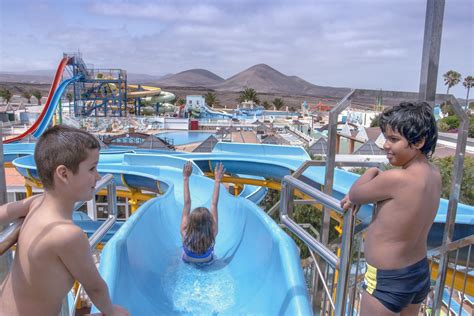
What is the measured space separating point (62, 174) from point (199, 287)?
2239 millimetres

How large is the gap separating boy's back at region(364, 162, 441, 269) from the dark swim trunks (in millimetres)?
26

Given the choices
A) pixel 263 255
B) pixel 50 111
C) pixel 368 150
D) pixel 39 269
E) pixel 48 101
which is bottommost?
pixel 368 150

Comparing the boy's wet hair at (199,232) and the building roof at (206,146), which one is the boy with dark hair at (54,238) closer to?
the boy's wet hair at (199,232)

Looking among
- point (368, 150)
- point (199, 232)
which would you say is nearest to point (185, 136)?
point (368, 150)

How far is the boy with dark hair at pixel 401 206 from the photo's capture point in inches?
53.9

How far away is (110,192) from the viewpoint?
2.19 meters

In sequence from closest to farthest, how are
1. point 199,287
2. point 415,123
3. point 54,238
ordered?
point 54,238 < point 415,123 < point 199,287

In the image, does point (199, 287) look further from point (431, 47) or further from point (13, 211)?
point (431, 47)

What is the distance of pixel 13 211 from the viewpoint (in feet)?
3.61

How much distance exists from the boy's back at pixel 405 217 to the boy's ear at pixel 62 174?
1045mm

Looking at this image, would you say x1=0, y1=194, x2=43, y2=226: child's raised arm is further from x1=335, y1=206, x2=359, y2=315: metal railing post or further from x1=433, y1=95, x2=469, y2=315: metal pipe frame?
x1=433, y1=95, x2=469, y2=315: metal pipe frame

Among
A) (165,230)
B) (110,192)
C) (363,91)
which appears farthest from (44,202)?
(165,230)

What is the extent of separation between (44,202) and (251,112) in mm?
44229

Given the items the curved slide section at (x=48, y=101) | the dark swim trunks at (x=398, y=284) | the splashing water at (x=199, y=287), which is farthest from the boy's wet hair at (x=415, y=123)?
the curved slide section at (x=48, y=101)
